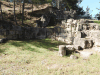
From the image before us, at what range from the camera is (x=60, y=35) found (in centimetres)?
1828

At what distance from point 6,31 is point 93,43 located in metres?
14.6

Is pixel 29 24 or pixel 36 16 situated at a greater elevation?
pixel 36 16

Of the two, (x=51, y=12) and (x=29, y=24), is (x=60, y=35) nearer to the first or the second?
(x=29, y=24)

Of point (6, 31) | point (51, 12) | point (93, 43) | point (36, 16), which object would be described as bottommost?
point (93, 43)

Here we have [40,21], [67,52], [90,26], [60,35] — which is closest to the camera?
[67,52]

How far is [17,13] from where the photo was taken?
78.5 ft

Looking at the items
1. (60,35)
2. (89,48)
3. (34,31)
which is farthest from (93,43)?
(34,31)

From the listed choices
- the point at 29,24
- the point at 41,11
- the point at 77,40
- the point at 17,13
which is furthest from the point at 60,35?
the point at 17,13

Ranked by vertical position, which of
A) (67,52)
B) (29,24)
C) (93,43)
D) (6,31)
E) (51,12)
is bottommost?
(67,52)

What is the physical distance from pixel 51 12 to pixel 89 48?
66.6ft

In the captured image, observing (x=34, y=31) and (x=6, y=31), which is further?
(x=34, y=31)

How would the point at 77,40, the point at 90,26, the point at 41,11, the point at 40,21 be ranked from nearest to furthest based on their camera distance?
the point at 77,40
the point at 90,26
the point at 40,21
the point at 41,11

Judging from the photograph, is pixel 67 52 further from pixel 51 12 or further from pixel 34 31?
pixel 51 12

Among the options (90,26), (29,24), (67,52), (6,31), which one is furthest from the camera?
(29,24)
